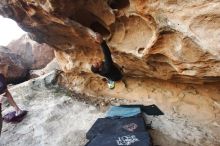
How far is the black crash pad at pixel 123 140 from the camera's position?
14.6ft

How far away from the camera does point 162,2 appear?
4516 millimetres

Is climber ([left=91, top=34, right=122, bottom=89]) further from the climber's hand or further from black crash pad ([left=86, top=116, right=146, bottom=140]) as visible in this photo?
black crash pad ([left=86, top=116, right=146, bottom=140])

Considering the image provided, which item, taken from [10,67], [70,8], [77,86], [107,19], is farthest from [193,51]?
[10,67]

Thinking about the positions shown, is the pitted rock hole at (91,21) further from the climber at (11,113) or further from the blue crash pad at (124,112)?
the climber at (11,113)

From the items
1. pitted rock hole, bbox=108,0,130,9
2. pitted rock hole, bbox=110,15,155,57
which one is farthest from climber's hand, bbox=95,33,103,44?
pitted rock hole, bbox=108,0,130,9

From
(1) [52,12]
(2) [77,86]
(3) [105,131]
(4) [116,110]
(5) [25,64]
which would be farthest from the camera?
(5) [25,64]

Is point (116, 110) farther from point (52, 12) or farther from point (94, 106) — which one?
point (52, 12)

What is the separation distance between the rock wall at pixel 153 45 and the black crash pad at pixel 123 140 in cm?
94

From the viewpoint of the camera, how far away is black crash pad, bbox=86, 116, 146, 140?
16.0 feet

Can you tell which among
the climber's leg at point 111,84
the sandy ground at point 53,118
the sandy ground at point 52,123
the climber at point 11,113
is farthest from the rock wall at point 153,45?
the climber at point 11,113

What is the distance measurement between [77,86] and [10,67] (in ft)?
10.9

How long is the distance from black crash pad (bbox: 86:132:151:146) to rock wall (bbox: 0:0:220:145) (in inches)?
37.2

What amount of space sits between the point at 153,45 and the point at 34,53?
7548 mm

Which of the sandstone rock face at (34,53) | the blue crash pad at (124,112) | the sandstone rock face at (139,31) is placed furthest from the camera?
the sandstone rock face at (34,53)
